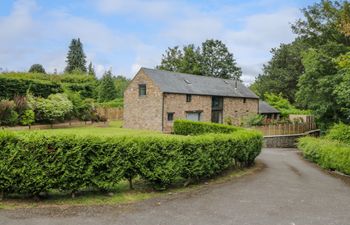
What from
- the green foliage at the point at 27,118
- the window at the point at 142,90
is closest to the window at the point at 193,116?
the window at the point at 142,90

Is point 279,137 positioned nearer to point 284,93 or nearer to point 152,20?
point 152,20

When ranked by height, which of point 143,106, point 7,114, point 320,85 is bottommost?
point 7,114

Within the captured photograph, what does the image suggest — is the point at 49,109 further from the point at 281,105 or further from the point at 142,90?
the point at 281,105

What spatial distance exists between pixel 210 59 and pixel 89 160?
54.6 m

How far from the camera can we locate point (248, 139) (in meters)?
11.7

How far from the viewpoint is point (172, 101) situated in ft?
89.5

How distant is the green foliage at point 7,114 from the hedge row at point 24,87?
3.84 m

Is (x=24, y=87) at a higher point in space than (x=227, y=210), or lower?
higher

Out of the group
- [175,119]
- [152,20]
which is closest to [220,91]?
[175,119]

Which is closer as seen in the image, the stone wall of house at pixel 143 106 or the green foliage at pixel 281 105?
the stone wall of house at pixel 143 106

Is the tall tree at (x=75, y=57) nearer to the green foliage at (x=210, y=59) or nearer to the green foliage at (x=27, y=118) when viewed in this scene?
the green foliage at (x=210, y=59)

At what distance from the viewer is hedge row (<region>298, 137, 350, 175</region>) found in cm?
1253

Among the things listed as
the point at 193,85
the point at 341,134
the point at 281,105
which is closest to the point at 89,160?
the point at 341,134

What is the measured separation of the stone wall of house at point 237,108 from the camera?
107ft
